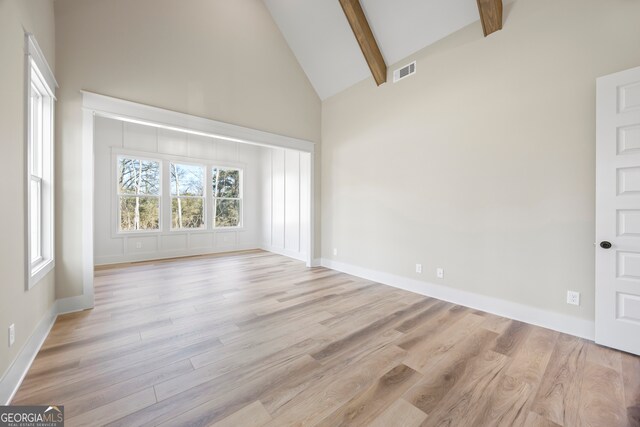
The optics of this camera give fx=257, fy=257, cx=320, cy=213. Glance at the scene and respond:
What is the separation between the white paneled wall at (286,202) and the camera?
5.77 m

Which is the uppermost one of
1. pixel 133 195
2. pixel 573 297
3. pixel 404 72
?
pixel 404 72

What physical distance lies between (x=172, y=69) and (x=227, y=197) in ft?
12.6

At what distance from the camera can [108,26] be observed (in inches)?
119

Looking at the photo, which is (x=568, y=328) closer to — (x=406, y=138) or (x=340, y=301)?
(x=340, y=301)

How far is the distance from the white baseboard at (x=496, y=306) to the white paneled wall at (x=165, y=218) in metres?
4.20

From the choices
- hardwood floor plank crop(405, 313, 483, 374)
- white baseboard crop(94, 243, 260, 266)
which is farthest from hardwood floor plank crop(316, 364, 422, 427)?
white baseboard crop(94, 243, 260, 266)

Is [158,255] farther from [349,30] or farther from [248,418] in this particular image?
[349,30]

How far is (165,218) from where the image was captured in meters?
5.97

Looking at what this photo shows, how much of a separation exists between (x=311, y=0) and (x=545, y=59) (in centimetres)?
328

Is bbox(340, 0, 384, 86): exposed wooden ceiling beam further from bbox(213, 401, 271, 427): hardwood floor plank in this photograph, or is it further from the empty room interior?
bbox(213, 401, 271, 427): hardwood floor plank

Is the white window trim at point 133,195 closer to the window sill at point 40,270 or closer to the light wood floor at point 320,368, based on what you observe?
the light wood floor at point 320,368

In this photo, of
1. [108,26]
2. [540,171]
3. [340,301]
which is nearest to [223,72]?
[108,26]

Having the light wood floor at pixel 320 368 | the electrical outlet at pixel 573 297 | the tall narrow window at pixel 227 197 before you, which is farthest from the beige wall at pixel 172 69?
the electrical outlet at pixel 573 297

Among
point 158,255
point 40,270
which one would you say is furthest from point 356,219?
point 158,255
